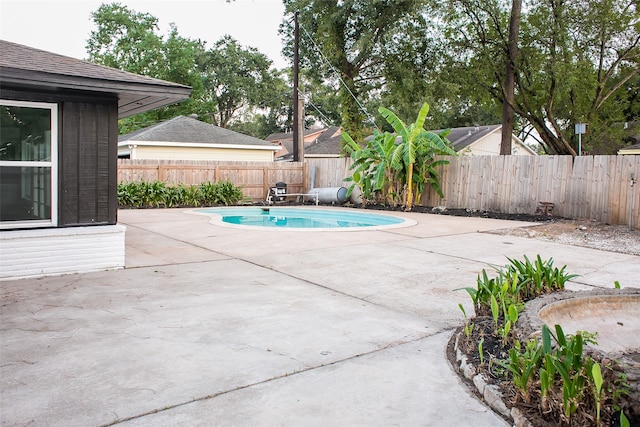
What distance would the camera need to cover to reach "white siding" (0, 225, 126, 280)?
5539mm

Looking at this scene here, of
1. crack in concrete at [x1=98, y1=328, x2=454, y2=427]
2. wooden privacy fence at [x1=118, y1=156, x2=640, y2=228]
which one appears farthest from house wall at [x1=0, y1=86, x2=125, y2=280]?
wooden privacy fence at [x1=118, y1=156, x2=640, y2=228]

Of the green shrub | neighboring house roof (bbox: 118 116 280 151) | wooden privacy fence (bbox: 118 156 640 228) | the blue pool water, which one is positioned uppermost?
neighboring house roof (bbox: 118 116 280 151)

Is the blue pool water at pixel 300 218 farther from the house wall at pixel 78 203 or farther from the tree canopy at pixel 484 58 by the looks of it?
the tree canopy at pixel 484 58

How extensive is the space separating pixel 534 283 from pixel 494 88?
1679cm

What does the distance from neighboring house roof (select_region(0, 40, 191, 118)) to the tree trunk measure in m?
14.4

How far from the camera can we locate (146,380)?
296 cm

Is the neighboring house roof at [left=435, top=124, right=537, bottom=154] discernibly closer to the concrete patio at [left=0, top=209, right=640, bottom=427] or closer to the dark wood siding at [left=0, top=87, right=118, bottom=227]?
the concrete patio at [left=0, top=209, right=640, bottom=427]

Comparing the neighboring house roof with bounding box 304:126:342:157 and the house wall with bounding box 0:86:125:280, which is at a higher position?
the neighboring house roof with bounding box 304:126:342:157

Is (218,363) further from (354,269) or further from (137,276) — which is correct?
(354,269)

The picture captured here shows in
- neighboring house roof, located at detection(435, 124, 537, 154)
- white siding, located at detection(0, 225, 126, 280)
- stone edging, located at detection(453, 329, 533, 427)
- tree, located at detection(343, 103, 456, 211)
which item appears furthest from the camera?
neighboring house roof, located at detection(435, 124, 537, 154)

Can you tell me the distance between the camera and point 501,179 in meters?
14.0

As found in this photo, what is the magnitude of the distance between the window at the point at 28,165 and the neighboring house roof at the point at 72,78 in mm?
460

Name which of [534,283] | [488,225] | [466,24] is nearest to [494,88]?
[466,24]

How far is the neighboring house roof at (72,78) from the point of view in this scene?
5.19 m
